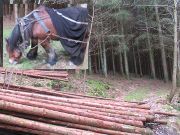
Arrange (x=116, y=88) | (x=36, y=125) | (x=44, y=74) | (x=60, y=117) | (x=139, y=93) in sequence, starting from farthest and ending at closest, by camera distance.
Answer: (x=116, y=88), (x=139, y=93), (x=44, y=74), (x=60, y=117), (x=36, y=125)

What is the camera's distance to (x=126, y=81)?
54.2 ft

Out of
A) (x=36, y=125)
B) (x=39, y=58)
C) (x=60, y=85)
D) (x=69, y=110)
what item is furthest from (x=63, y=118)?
(x=60, y=85)

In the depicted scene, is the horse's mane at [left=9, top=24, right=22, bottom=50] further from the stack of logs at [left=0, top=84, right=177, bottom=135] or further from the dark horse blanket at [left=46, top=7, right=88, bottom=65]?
the stack of logs at [left=0, top=84, right=177, bottom=135]

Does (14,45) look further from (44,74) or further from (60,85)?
(60,85)

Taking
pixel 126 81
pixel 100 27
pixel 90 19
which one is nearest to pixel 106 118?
pixel 90 19

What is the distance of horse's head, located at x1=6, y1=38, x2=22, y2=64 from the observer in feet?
34.0

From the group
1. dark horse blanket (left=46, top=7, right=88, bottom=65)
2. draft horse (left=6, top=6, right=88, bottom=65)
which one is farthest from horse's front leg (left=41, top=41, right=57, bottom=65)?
dark horse blanket (left=46, top=7, right=88, bottom=65)

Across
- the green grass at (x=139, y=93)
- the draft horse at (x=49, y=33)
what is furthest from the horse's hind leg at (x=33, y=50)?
the green grass at (x=139, y=93)

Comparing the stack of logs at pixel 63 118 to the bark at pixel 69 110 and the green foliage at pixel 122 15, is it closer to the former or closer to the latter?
the bark at pixel 69 110

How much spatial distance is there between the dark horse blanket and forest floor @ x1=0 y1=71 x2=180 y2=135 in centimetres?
128

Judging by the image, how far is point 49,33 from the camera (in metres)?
10.7

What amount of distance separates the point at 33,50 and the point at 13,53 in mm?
638

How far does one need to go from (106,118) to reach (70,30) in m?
6.95

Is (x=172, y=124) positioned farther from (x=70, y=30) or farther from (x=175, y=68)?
(x=70, y=30)
